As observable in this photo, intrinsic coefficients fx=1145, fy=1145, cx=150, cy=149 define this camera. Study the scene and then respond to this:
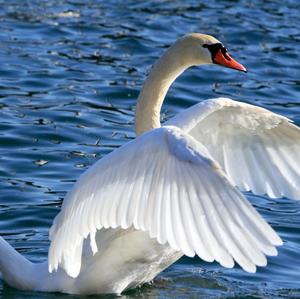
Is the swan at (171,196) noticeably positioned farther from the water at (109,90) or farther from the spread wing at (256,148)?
the water at (109,90)

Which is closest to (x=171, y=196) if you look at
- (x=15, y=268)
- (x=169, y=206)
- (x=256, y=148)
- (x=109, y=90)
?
(x=169, y=206)

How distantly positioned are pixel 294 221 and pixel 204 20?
6.24m

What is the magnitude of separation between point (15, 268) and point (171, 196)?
1.59m

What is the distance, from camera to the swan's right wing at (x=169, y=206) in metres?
5.58

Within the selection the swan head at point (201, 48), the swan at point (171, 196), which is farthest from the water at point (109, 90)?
the swan head at point (201, 48)

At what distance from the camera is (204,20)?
14.9 meters

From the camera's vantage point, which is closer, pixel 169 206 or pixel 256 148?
pixel 169 206

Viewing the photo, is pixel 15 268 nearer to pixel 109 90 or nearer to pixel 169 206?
pixel 169 206

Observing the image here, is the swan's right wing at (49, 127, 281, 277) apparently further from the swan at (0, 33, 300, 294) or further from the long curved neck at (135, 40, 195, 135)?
the long curved neck at (135, 40, 195, 135)

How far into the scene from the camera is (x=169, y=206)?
235 inches

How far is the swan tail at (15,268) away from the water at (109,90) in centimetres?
9

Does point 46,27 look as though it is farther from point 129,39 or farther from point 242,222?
point 242,222

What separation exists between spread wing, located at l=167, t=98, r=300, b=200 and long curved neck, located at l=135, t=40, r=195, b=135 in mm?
279

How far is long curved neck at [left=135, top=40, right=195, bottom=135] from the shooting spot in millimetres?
7410
